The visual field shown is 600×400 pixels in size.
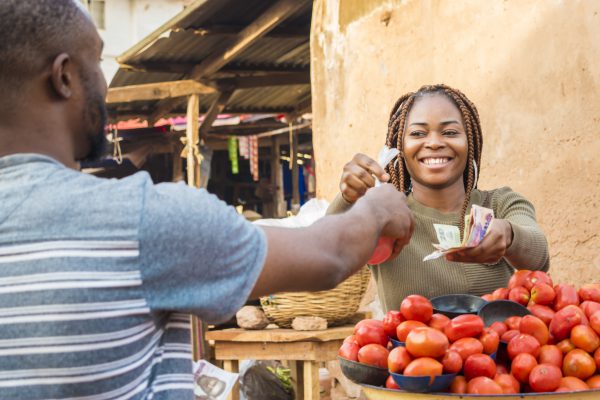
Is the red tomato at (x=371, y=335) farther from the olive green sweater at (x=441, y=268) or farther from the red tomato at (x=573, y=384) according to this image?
the red tomato at (x=573, y=384)

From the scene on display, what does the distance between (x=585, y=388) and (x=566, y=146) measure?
79.1 inches

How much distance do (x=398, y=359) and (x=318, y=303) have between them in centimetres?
258

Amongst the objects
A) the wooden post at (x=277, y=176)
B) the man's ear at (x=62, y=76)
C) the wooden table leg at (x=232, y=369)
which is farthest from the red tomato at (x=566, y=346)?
the wooden post at (x=277, y=176)

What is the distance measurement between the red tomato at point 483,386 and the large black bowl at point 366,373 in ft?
0.97

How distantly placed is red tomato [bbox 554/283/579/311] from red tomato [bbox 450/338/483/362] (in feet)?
1.27

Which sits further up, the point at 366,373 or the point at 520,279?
the point at 520,279

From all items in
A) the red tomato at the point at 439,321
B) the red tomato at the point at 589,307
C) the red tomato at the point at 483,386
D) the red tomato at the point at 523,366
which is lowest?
the red tomato at the point at 483,386

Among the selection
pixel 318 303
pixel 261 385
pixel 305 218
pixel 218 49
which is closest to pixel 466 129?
pixel 305 218

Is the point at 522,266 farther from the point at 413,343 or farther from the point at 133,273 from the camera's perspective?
the point at 133,273

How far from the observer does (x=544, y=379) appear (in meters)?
1.97

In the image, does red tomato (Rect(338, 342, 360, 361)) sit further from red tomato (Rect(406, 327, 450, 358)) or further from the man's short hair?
the man's short hair

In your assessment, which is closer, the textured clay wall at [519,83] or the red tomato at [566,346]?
the red tomato at [566,346]

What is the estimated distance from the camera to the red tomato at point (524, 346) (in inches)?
82.0

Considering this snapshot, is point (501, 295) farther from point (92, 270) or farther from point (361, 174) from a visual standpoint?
point (92, 270)
